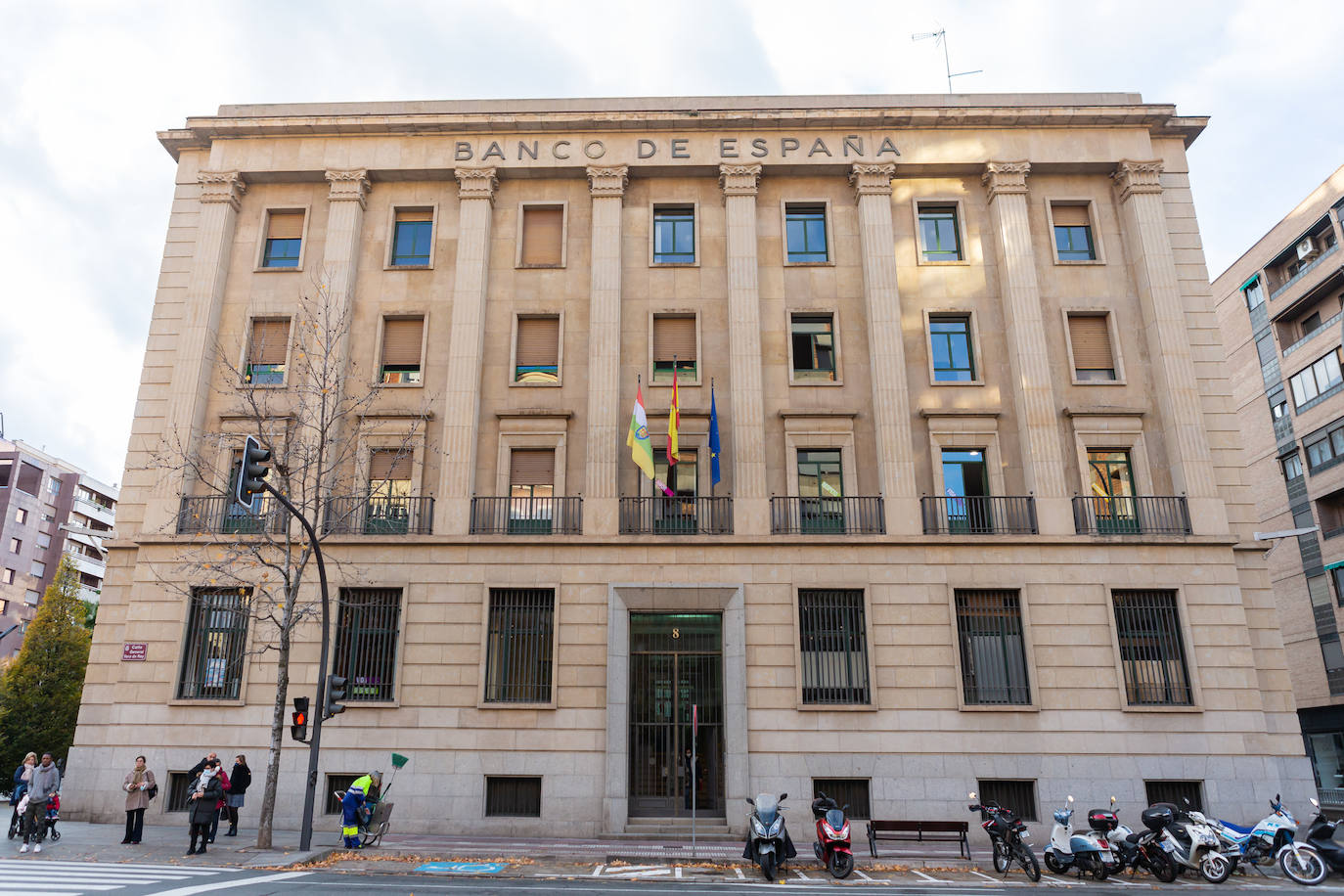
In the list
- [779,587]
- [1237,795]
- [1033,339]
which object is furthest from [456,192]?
[1237,795]

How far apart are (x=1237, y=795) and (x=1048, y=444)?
884cm

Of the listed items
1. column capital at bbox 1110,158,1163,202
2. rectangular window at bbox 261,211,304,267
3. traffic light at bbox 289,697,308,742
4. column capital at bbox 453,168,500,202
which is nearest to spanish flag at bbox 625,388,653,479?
column capital at bbox 453,168,500,202

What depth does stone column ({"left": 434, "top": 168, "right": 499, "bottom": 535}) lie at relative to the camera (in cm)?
2112

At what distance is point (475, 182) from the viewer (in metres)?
23.6

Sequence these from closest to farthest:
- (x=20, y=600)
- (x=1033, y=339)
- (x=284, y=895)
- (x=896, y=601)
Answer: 1. (x=284, y=895)
2. (x=896, y=601)
3. (x=1033, y=339)
4. (x=20, y=600)

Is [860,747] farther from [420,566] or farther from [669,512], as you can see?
[420,566]

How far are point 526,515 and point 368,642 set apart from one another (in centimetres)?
489

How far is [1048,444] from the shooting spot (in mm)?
21094

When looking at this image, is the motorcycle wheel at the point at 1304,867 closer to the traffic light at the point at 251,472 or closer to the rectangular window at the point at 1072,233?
the rectangular window at the point at 1072,233

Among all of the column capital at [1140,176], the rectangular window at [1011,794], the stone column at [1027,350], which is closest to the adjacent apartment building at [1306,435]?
the column capital at [1140,176]

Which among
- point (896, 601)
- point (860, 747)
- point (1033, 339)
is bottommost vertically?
point (860, 747)

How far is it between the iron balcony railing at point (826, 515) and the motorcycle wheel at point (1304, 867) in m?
9.77

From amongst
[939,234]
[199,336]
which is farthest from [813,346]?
[199,336]

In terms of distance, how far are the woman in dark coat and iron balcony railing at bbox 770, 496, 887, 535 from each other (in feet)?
42.4
